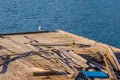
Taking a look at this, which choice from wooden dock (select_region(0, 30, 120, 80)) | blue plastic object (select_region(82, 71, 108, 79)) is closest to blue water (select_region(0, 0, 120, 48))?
Answer: wooden dock (select_region(0, 30, 120, 80))

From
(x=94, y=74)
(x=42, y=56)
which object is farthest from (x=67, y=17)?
(x=94, y=74)

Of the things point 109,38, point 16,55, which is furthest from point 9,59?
point 109,38

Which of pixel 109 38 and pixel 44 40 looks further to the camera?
pixel 109 38

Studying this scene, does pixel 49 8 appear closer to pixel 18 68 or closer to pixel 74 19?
pixel 74 19

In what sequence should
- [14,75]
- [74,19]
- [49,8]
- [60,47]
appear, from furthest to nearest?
[49,8] → [74,19] → [60,47] → [14,75]

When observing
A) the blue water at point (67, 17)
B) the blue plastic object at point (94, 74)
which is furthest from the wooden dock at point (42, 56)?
the blue water at point (67, 17)

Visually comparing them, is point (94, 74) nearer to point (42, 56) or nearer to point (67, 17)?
point (42, 56)
